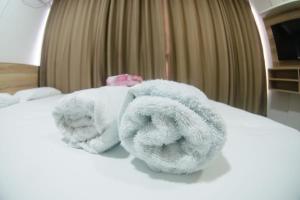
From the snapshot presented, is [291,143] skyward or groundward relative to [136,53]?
groundward

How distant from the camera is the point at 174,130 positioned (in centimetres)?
48

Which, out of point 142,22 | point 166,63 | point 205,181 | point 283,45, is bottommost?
point 205,181

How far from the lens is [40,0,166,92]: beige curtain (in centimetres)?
217

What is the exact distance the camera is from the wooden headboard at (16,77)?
1.95 meters

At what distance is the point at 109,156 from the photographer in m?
0.62

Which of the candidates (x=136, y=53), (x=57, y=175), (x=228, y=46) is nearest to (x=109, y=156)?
(x=57, y=175)

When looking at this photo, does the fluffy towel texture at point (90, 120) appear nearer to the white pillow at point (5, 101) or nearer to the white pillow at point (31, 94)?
the white pillow at point (5, 101)

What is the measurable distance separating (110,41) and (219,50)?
1168mm

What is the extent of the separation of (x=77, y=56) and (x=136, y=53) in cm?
65

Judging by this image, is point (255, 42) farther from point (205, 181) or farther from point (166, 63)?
point (205, 181)

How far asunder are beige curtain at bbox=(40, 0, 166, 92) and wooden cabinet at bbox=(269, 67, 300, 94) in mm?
1205

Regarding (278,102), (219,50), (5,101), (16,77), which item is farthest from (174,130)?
(278,102)

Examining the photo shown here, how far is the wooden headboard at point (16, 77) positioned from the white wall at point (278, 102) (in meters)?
2.63

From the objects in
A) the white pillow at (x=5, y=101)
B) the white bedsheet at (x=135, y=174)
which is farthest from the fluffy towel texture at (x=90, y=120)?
the white pillow at (x=5, y=101)
